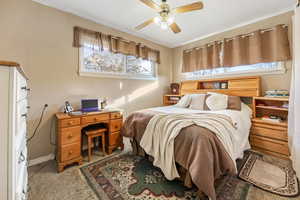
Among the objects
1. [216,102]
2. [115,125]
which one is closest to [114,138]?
[115,125]

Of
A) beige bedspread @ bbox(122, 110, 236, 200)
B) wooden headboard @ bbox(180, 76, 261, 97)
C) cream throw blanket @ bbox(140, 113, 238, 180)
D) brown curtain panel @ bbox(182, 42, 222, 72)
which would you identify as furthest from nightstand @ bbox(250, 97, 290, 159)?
beige bedspread @ bbox(122, 110, 236, 200)

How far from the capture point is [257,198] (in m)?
1.40

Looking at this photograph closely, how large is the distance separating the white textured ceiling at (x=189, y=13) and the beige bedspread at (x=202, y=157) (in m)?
2.19

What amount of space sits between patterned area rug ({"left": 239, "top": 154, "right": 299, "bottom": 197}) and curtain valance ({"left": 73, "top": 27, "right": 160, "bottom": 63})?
318cm

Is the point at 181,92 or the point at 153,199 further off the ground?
the point at 181,92

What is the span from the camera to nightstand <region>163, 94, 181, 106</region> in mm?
4035

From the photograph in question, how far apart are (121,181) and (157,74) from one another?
3.11m

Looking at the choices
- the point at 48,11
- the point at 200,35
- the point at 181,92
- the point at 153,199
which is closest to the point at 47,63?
the point at 48,11

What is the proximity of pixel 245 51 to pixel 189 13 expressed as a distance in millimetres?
1513

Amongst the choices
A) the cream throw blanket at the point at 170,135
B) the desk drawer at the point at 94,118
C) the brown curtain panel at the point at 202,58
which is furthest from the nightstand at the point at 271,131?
the desk drawer at the point at 94,118

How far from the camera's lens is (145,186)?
5.19 ft

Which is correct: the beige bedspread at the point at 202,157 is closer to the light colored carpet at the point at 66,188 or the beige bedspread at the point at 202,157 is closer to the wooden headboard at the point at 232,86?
the light colored carpet at the point at 66,188

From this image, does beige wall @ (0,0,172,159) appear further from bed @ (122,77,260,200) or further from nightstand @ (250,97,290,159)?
nightstand @ (250,97,290,159)

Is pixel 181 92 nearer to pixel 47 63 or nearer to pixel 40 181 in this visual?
pixel 47 63
